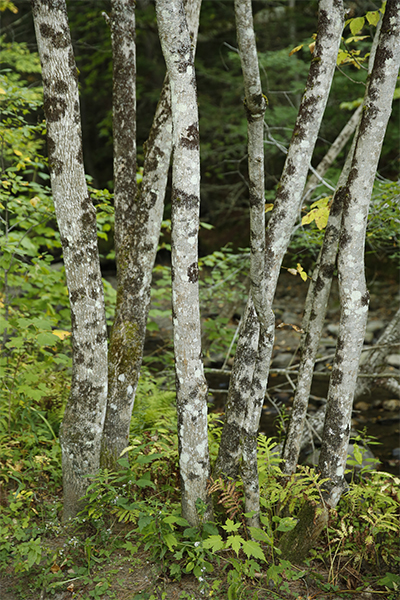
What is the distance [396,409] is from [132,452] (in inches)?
191

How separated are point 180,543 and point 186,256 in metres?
1.81

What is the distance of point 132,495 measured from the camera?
302 centimetres

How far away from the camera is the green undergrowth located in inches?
101

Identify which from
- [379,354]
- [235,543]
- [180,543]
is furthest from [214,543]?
[379,354]

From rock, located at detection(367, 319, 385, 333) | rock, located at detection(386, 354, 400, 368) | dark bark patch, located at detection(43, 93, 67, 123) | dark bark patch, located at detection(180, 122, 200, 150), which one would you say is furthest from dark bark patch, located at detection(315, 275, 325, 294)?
rock, located at detection(367, 319, 385, 333)

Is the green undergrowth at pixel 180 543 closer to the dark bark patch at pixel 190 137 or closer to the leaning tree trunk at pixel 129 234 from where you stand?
the leaning tree trunk at pixel 129 234

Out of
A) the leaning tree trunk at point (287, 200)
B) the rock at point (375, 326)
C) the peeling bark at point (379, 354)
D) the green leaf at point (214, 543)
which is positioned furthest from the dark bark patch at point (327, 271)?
the rock at point (375, 326)

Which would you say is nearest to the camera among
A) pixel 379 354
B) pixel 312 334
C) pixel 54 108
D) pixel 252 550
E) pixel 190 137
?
pixel 252 550

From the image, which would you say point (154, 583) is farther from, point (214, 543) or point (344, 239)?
point (344, 239)

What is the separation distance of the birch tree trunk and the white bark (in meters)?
0.92

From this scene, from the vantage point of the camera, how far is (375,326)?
9.82 meters

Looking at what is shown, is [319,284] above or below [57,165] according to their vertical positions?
below

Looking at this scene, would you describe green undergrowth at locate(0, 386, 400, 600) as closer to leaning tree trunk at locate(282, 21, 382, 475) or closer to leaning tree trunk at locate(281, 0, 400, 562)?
leaning tree trunk at locate(281, 0, 400, 562)

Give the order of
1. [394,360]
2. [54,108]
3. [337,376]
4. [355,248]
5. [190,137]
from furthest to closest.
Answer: [394,360] < [337,376] < [355,248] < [54,108] < [190,137]
